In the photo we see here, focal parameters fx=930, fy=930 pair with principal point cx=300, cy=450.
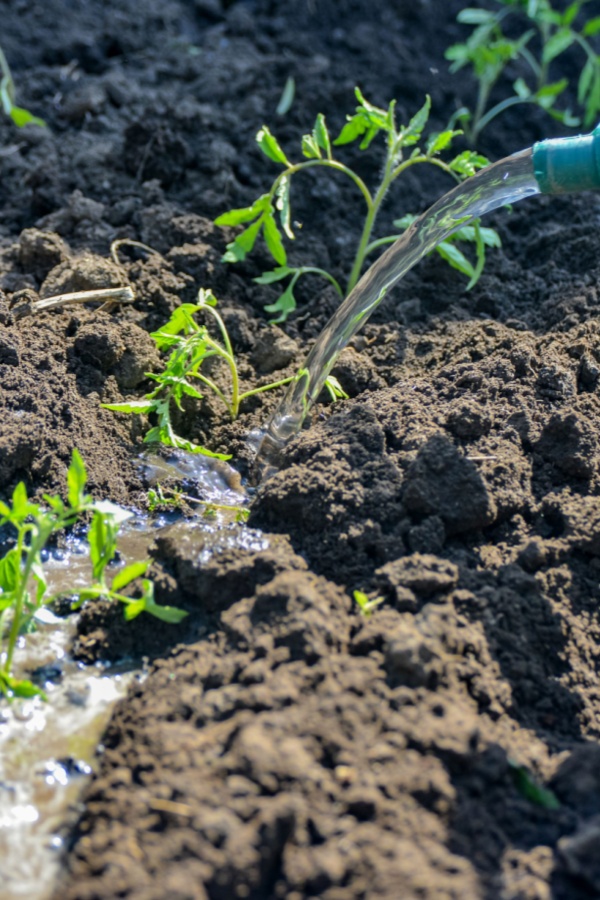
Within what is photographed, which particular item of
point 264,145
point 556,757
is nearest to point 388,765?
point 556,757

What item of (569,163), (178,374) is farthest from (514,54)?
(178,374)

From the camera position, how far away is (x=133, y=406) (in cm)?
286

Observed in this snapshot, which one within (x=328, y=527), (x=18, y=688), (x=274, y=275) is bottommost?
(x=18, y=688)

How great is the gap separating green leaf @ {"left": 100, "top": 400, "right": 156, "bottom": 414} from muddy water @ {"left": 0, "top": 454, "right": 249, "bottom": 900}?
433 mm

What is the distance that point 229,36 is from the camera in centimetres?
501

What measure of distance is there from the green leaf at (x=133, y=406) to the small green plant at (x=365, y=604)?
1.00 meters

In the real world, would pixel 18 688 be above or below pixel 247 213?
below

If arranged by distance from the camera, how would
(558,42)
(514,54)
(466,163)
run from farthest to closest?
(514,54) → (558,42) → (466,163)

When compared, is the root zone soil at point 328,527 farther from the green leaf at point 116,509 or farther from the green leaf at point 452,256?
the green leaf at point 452,256

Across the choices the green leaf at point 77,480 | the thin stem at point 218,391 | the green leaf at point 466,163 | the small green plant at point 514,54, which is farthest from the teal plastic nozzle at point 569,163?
the small green plant at point 514,54

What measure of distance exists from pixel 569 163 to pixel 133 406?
1.44 meters

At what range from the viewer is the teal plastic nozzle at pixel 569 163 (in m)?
2.46

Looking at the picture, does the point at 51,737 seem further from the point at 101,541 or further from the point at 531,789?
the point at 531,789

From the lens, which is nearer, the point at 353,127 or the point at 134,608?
the point at 134,608
